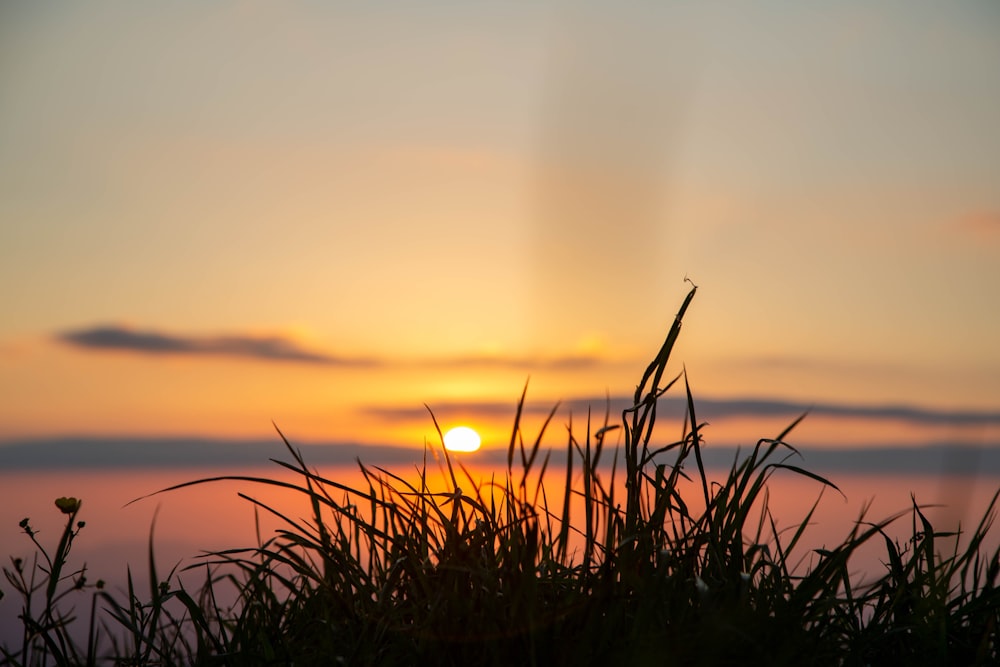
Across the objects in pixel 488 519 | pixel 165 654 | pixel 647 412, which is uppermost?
pixel 647 412

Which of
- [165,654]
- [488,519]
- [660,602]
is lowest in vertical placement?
[165,654]

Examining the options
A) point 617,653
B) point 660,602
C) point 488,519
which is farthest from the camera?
point 488,519

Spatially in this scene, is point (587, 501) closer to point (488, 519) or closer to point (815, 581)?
point (488, 519)

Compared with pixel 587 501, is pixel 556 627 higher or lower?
lower

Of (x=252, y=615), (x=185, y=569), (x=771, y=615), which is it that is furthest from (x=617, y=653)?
(x=185, y=569)

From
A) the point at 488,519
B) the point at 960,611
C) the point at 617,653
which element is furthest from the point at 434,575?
the point at 960,611

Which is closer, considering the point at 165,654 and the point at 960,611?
the point at 165,654

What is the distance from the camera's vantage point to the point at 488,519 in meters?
3.34

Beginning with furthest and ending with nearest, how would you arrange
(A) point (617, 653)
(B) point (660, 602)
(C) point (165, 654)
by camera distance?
(C) point (165, 654), (B) point (660, 602), (A) point (617, 653)

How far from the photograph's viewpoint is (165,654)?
314 centimetres

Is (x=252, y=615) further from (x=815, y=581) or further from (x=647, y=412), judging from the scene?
(x=815, y=581)

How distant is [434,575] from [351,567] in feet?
1.04

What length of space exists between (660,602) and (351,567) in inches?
42.9

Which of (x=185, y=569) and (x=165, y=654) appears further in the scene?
(x=185, y=569)
